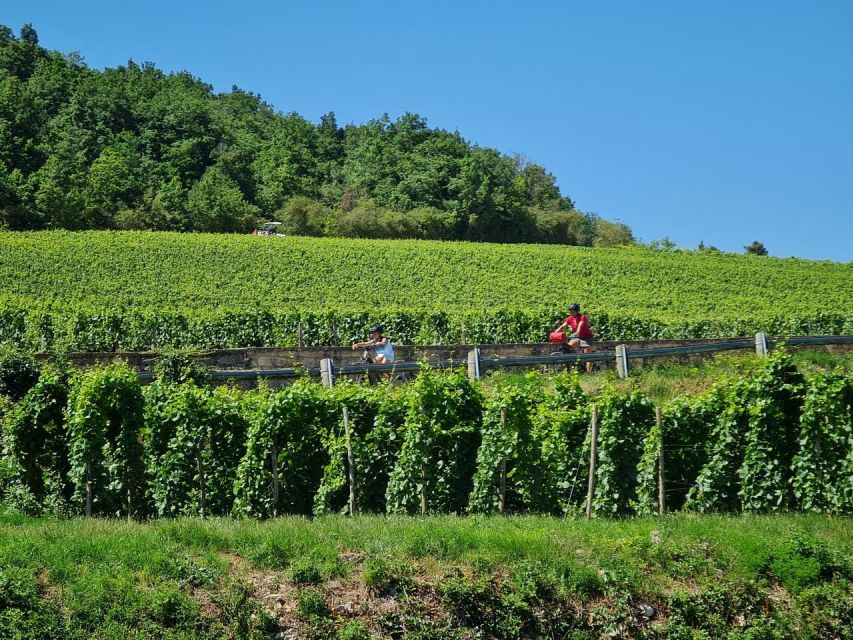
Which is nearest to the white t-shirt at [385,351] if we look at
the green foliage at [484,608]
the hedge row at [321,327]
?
the green foliage at [484,608]

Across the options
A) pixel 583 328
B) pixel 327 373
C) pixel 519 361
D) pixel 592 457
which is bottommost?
pixel 592 457

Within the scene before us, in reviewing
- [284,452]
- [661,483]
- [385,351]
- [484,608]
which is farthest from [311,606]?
[385,351]

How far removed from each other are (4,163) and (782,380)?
69.5 meters

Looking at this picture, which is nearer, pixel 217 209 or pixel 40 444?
pixel 40 444

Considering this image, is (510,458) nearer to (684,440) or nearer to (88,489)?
(684,440)

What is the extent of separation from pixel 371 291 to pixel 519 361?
33600mm

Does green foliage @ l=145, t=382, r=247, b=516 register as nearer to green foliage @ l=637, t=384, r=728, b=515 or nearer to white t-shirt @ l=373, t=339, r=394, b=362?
green foliage @ l=637, t=384, r=728, b=515

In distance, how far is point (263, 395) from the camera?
16.2m

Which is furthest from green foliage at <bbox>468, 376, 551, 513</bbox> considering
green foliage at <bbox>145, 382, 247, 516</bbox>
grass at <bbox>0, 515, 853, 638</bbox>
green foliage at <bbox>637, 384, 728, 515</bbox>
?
green foliage at <bbox>145, 382, 247, 516</bbox>

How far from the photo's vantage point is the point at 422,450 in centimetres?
1573

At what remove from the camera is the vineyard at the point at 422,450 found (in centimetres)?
1555

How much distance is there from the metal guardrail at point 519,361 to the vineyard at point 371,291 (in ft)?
29.4

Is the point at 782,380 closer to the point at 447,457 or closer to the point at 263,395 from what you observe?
the point at 447,457

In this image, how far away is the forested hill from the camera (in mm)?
74562
